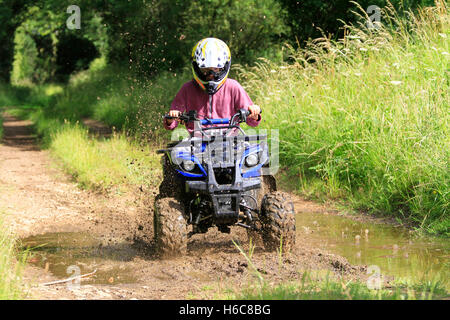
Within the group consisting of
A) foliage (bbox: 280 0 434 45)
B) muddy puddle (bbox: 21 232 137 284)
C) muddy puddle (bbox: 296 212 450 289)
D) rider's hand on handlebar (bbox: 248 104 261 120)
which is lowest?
muddy puddle (bbox: 21 232 137 284)

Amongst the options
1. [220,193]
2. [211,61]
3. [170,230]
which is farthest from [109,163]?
[220,193]

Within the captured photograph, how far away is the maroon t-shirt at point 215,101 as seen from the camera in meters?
6.29

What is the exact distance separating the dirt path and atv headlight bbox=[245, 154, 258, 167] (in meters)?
0.82

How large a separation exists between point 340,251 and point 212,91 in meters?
1.93

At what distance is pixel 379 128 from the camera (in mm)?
8305

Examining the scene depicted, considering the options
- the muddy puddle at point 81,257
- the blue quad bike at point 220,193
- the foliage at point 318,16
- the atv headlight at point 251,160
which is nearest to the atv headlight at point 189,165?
the blue quad bike at point 220,193

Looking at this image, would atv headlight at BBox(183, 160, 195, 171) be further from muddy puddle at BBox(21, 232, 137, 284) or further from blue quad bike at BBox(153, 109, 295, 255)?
muddy puddle at BBox(21, 232, 137, 284)

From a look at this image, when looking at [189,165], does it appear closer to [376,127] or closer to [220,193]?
[220,193]

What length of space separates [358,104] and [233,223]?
386cm

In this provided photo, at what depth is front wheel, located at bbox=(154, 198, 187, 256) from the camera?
569 centimetres

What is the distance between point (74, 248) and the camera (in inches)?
255

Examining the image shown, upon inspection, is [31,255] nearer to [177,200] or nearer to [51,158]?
[177,200]

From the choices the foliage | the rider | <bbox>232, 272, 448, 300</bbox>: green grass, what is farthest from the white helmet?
the foliage
